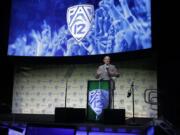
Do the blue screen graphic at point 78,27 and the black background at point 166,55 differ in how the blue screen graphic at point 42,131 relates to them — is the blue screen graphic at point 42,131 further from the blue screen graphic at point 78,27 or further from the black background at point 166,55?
the blue screen graphic at point 78,27

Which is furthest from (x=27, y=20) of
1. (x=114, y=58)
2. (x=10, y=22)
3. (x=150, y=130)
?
(x=150, y=130)

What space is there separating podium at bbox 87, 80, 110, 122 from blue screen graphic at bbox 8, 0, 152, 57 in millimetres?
1641

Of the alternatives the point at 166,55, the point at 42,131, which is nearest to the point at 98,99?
the point at 166,55

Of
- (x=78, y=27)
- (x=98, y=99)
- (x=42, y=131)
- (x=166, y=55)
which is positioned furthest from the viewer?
(x=78, y=27)

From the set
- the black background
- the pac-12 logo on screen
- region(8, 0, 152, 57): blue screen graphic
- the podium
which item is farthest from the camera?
the pac-12 logo on screen

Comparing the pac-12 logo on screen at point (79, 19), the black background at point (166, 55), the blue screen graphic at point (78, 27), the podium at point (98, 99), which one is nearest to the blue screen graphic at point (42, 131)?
the podium at point (98, 99)

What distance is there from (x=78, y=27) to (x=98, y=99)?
287 cm

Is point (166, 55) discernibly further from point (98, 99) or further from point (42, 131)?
point (42, 131)

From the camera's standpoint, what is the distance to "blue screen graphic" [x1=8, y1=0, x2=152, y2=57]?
6.93 m

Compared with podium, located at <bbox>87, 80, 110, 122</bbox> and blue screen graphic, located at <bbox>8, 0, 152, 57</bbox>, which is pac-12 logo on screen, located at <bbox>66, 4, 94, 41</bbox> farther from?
podium, located at <bbox>87, 80, 110, 122</bbox>

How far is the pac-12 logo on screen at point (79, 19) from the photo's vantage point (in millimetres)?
7734

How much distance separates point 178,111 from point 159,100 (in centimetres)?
63

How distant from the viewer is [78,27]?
7.87 m

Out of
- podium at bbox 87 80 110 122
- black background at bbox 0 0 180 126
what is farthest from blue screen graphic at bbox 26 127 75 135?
black background at bbox 0 0 180 126
